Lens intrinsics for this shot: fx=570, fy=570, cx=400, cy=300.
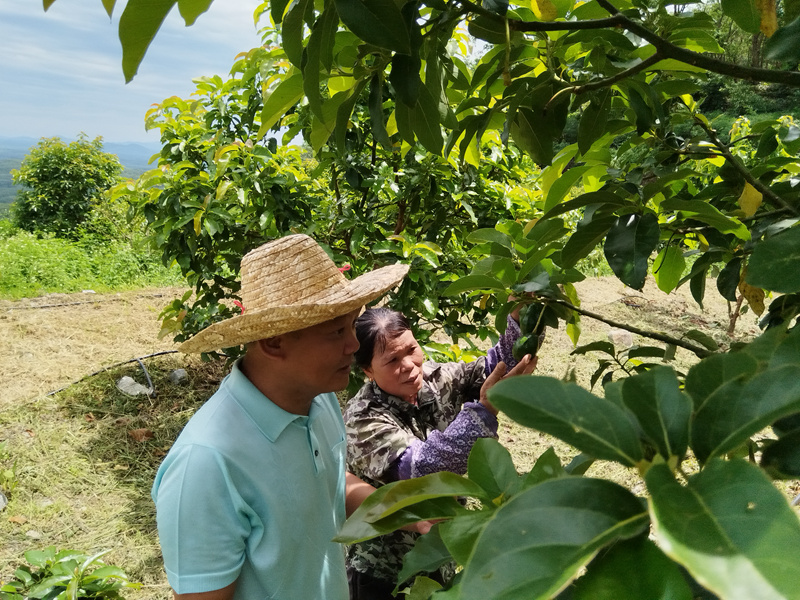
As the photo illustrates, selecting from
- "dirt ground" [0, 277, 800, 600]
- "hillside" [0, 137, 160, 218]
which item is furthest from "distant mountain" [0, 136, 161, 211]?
"dirt ground" [0, 277, 800, 600]

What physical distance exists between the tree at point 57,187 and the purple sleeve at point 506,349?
950 centimetres

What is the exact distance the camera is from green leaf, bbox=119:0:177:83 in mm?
419

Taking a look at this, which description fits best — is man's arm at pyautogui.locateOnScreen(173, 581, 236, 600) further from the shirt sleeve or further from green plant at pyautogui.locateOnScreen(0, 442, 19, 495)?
green plant at pyautogui.locateOnScreen(0, 442, 19, 495)

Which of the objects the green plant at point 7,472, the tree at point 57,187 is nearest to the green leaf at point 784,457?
the green plant at point 7,472

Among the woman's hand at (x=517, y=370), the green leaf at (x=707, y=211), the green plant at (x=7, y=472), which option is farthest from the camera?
the green plant at (x=7, y=472)

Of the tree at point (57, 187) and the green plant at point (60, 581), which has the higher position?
the tree at point (57, 187)

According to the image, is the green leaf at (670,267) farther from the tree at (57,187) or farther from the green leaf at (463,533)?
the tree at (57,187)

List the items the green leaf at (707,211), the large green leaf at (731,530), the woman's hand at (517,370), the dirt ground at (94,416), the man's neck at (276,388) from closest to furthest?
the large green leaf at (731,530), the green leaf at (707,211), the man's neck at (276,388), the woman's hand at (517,370), the dirt ground at (94,416)

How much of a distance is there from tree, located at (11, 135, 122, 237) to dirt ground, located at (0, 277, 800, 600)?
4.01 m

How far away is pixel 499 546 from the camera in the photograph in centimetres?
28

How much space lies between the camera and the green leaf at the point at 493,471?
0.50 metres

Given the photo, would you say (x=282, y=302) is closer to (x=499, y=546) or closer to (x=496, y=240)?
(x=496, y=240)

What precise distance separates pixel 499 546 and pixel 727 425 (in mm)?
147

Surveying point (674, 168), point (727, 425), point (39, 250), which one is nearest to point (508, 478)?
point (727, 425)
